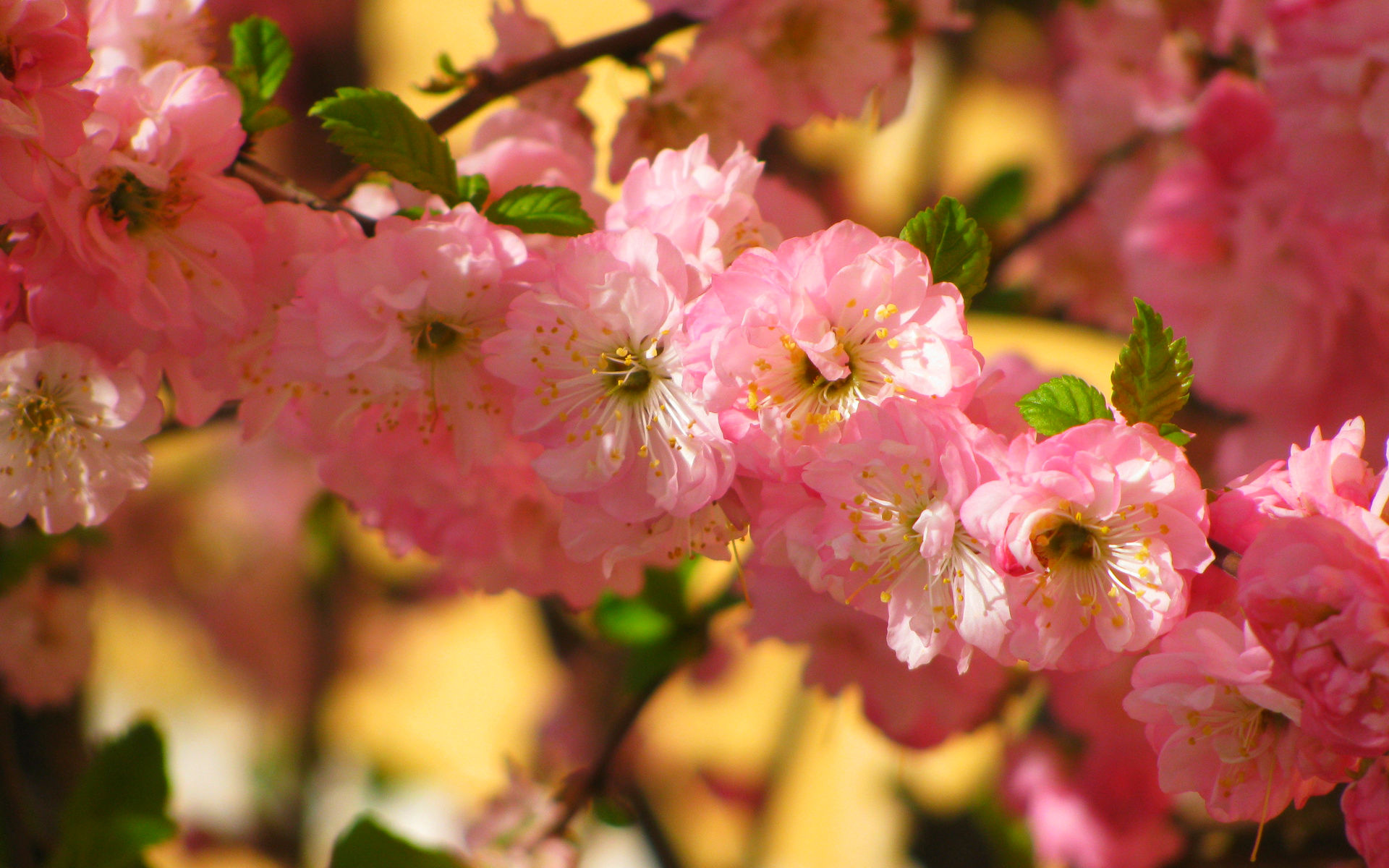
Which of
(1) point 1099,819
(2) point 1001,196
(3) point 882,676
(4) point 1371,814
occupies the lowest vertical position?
(1) point 1099,819

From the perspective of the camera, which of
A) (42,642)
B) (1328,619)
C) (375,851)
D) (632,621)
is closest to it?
(1328,619)

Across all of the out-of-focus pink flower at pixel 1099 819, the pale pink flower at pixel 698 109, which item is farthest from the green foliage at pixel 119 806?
the out-of-focus pink flower at pixel 1099 819

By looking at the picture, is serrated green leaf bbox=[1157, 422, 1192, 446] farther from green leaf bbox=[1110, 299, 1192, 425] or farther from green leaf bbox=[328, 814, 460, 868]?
green leaf bbox=[328, 814, 460, 868]

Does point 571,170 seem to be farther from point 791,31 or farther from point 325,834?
point 325,834

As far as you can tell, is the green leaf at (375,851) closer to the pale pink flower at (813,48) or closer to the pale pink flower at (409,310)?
the pale pink flower at (409,310)

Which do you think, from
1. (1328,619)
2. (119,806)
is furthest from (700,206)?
(119,806)

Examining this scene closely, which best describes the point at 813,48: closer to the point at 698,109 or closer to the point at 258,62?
the point at 698,109
